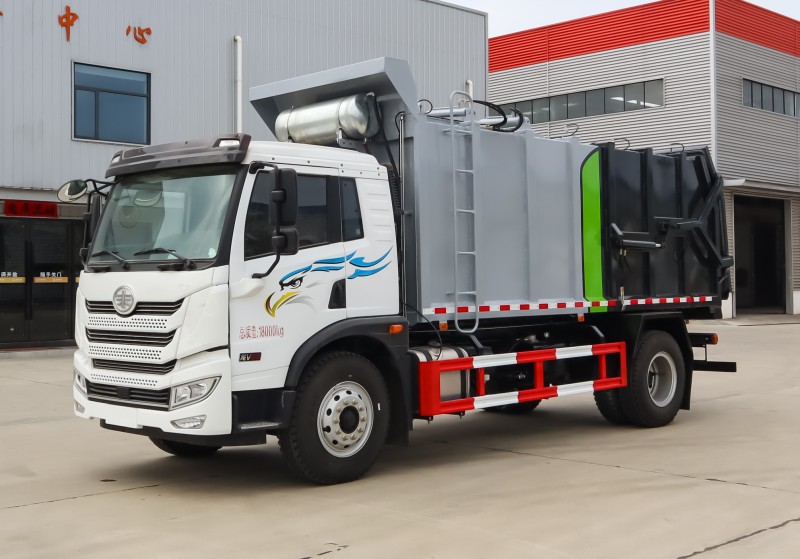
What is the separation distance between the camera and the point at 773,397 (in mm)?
13023

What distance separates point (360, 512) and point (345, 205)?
2.50 meters

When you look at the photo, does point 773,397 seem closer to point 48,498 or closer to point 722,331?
point 48,498

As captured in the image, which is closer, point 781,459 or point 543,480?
point 543,480

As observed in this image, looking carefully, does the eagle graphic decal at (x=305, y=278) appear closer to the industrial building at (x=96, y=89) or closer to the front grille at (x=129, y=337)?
the front grille at (x=129, y=337)

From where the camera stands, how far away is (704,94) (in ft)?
118

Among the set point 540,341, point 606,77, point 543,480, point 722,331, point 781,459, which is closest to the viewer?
point 543,480

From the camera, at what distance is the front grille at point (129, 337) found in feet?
23.1

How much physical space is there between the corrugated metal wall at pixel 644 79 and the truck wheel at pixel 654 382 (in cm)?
2452

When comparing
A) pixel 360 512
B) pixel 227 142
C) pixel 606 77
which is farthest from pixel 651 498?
pixel 606 77

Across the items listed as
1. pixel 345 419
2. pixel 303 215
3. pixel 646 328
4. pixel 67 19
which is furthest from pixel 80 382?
pixel 67 19

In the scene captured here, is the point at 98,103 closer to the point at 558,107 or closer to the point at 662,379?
the point at 662,379

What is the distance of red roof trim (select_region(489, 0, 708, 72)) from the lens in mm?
36688

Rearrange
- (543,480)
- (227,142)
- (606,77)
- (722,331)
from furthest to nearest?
(606,77) → (722,331) → (543,480) → (227,142)

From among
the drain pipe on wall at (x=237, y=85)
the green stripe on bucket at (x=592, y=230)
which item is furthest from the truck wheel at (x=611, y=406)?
the drain pipe on wall at (x=237, y=85)
